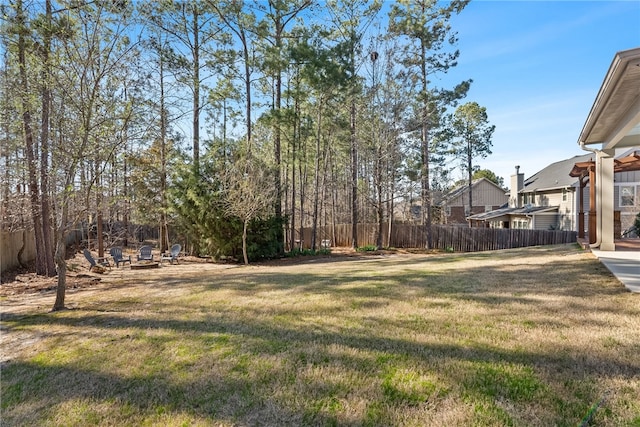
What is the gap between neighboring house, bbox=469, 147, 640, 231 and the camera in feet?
53.5

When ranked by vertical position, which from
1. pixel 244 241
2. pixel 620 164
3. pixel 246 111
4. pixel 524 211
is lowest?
pixel 244 241

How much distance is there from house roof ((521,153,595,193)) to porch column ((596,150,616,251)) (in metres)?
12.5

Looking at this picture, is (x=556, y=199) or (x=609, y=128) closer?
(x=609, y=128)

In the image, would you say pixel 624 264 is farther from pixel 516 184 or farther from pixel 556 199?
pixel 516 184

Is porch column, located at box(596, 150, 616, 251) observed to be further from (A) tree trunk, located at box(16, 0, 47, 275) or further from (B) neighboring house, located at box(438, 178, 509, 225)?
(B) neighboring house, located at box(438, 178, 509, 225)

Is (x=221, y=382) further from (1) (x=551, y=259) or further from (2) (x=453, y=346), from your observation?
(1) (x=551, y=259)

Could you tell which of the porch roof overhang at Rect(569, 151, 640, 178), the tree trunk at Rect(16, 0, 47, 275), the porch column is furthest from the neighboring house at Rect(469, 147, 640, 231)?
the tree trunk at Rect(16, 0, 47, 275)

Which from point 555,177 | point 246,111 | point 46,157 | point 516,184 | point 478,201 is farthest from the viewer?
point 478,201

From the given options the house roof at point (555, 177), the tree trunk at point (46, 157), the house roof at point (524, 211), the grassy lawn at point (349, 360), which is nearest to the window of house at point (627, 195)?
the house roof at point (555, 177)

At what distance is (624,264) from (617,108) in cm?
261

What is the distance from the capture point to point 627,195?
1642cm

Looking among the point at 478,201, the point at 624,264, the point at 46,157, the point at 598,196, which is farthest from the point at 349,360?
the point at 478,201

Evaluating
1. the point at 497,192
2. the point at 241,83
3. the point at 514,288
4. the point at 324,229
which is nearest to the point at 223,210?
the point at 241,83

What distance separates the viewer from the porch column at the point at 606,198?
→ 6.84 m
